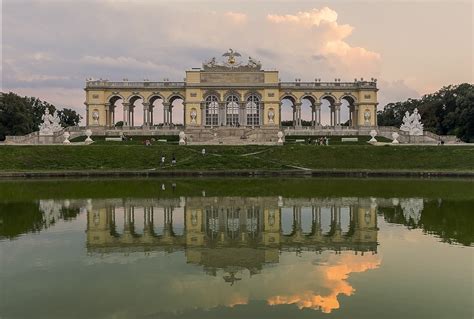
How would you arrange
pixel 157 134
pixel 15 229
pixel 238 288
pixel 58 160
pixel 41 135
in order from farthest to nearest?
1. pixel 157 134
2. pixel 41 135
3. pixel 58 160
4. pixel 15 229
5. pixel 238 288

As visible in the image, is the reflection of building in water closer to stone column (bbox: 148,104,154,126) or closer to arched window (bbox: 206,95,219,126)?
arched window (bbox: 206,95,219,126)

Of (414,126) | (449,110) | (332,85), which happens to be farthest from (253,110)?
(449,110)

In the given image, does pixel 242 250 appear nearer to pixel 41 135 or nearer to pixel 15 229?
pixel 15 229

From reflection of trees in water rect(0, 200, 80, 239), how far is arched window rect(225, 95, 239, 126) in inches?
1927

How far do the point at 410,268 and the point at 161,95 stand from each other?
2463 inches

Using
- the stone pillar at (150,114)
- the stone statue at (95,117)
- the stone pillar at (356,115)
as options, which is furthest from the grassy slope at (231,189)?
the stone pillar at (150,114)

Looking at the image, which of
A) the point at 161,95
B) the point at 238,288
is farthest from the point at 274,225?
the point at 161,95

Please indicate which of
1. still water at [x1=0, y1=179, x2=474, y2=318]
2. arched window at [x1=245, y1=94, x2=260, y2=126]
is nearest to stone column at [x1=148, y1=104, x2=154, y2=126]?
arched window at [x1=245, y1=94, x2=260, y2=126]

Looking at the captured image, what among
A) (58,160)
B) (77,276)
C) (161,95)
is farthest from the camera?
(161,95)

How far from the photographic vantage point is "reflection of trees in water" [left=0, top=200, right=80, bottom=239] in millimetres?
15312

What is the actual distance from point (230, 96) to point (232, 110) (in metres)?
2.00

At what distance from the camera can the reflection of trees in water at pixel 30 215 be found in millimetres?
15312

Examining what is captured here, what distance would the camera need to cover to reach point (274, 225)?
1586cm

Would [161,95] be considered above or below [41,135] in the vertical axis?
above
